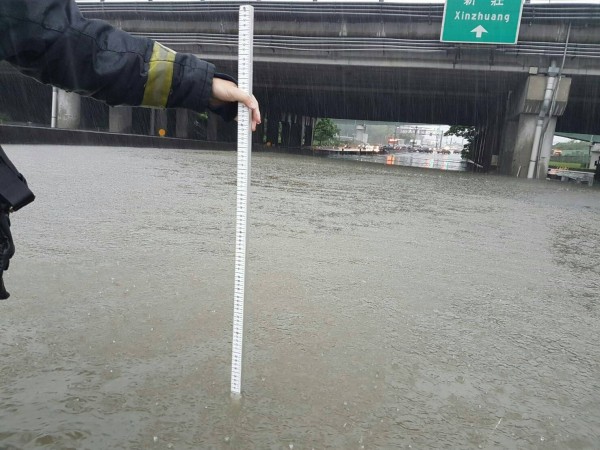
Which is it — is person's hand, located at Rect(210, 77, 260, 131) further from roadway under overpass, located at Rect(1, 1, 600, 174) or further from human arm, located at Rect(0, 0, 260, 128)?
roadway under overpass, located at Rect(1, 1, 600, 174)

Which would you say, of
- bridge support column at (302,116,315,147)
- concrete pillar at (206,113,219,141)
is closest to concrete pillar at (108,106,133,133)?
concrete pillar at (206,113,219,141)

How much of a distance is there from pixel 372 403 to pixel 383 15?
2108cm

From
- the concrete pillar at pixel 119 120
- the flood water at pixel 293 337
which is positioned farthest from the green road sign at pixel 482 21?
the concrete pillar at pixel 119 120

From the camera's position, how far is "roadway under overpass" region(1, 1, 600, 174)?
60.6 feet

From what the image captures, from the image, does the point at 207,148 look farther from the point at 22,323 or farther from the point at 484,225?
the point at 22,323

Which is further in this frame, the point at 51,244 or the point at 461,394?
the point at 51,244

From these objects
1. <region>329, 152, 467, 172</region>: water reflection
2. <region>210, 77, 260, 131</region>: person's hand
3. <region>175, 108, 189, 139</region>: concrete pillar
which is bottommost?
<region>329, 152, 467, 172</region>: water reflection

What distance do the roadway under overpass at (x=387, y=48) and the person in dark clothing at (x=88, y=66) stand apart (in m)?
19.9

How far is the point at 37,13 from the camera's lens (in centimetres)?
135

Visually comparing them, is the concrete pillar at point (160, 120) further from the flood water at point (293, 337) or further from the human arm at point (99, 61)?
the human arm at point (99, 61)

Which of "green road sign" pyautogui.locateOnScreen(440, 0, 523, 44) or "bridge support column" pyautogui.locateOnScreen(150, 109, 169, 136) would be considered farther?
"bridge support column" pyautogui.locateOnScreen(150, 109, 169, 136)

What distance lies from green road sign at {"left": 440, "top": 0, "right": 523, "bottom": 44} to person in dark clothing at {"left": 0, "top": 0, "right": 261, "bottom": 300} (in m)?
19.3

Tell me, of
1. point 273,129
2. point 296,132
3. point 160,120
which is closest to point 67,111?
point 160,120

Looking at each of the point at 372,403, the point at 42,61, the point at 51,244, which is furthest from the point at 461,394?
the point at 51,244
